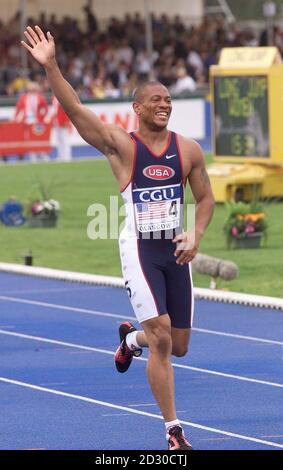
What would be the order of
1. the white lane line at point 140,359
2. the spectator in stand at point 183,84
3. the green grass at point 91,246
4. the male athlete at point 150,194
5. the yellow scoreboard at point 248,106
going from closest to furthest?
the male athlete at point 150,194 < the white lane line at point 140,359 < the green grass at point 91,246 < the yellow scoreboard at point 248,106 < the spectator in stand at point 183,84

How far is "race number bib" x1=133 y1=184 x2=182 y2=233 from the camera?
8.18 metres

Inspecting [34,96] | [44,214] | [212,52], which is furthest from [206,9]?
[44,214]

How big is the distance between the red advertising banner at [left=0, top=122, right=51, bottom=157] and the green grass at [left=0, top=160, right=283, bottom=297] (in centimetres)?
580

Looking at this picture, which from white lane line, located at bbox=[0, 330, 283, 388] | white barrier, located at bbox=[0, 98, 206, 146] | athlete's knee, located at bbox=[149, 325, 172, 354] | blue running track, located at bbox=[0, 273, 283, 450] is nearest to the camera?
athlete's knee, located at bbox=[149, 325, 172, 354]

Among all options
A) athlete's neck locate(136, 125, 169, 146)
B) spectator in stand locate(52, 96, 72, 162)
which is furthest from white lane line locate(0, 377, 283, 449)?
spectator in stand locate(52, 96, 72, 162)

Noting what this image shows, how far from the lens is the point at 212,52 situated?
4319 cm

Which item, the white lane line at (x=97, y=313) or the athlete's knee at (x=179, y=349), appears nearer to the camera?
the athlete's knee at (x=179, y=349)

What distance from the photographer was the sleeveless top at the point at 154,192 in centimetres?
816

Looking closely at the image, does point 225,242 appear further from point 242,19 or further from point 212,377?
point 242,19

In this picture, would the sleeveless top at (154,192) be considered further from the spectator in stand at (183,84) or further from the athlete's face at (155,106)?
the spectator in stand at (183,84)

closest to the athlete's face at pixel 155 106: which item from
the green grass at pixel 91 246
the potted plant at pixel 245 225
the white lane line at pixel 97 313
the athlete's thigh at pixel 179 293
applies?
the athlete's thigh at pixel 179 293

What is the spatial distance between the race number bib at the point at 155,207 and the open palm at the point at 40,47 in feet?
2.92

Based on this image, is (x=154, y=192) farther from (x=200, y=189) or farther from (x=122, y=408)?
(x=122, y=408)

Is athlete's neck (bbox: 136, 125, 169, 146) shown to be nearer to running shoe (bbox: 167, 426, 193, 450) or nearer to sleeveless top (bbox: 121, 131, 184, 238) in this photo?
sleeveless top (bbox: 121, 131, 184, 238)
